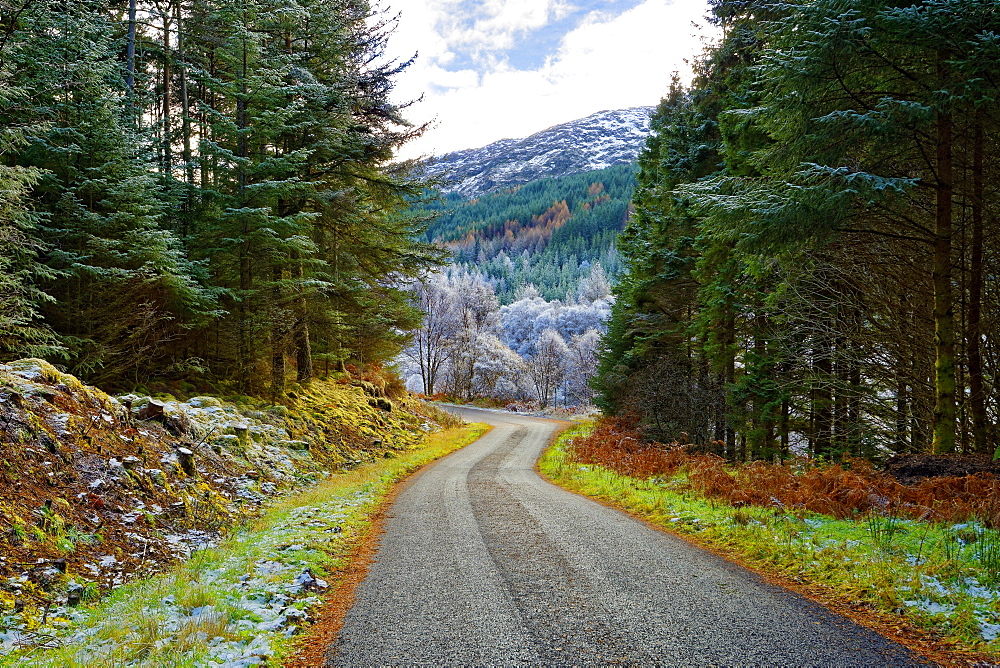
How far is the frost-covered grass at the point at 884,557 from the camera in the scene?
3867 millimetres

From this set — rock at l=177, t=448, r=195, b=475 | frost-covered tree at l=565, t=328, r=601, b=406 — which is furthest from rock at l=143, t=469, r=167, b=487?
frost-covered tree at l=565, t=328, r=601, b=406

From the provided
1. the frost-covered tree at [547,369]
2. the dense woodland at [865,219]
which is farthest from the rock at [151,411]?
the frost-covered tree at [547,369]

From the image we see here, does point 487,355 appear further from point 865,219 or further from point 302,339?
point 865,219

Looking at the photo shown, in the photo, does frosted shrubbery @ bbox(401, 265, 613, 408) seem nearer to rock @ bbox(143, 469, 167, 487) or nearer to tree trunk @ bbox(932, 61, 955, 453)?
tree trunk @ bbox(932, 61, 955, 453)

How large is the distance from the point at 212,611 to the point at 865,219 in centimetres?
1049

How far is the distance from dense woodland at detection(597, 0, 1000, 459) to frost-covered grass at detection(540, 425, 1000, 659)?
282cm

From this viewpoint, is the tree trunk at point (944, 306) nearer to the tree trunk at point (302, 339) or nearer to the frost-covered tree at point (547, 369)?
the tree trunk at point (302, 339)

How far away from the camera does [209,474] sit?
9.22 metres

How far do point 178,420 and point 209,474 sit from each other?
4.58 ft

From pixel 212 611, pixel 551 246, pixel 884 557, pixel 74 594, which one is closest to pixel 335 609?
pixel 212 611

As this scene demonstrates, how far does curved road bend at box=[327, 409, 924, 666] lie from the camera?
11.8ft

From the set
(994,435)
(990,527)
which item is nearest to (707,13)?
(994,435)

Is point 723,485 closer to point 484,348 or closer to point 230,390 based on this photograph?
point 230,390

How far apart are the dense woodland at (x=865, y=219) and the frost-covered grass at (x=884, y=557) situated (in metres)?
2.82
